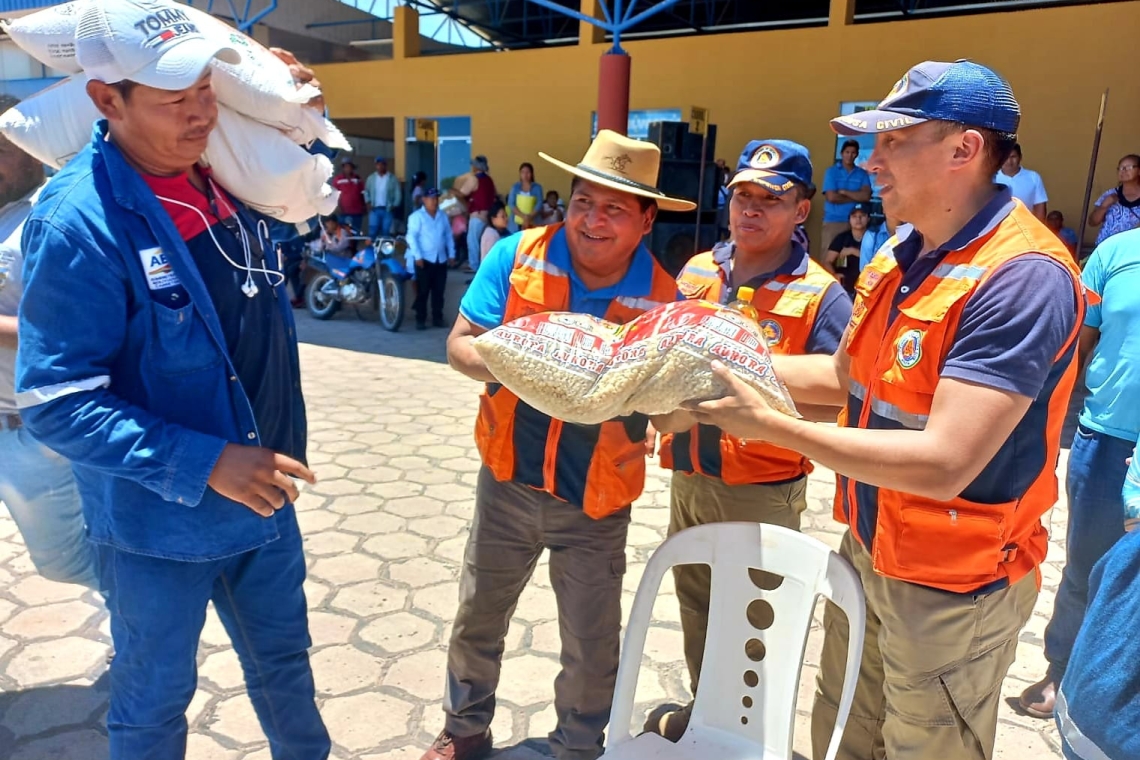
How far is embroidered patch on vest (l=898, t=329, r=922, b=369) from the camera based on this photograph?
1.48 metres

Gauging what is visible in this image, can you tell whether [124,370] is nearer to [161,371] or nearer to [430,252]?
[161,371]

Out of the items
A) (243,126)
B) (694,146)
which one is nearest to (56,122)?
(243,126)

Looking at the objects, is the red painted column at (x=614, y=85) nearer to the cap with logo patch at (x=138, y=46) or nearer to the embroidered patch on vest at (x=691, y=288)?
the embroidered patch on vest at (x=691, y=288)

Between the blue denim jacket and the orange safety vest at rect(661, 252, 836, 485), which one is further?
the orange safety vest at rect(661, 252, 836, 485)

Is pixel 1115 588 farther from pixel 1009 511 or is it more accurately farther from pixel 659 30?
pixel 659 30

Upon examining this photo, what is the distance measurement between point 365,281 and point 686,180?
187 inches

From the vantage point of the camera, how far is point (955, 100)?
56.3 inches

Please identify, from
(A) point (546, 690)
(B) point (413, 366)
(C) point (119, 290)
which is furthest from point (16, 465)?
(B) point (413, 366)

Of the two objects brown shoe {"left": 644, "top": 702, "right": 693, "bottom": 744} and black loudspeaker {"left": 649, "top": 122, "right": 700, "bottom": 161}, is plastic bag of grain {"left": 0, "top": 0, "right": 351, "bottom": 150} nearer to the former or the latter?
brown shoe {"left": 644, "top": 702, "right": 693, "bottom": 744}

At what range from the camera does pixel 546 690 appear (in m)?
2.74

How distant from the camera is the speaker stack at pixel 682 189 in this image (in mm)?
8211

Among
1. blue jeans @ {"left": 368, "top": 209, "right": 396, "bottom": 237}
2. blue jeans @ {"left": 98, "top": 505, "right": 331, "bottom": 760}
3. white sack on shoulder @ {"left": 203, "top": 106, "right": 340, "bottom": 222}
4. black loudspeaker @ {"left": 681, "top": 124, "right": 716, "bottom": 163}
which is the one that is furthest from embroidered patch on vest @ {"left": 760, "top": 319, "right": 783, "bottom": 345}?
blue jeans @ {"left": 368, "top": 209, "right": 396, "bottom": 237}

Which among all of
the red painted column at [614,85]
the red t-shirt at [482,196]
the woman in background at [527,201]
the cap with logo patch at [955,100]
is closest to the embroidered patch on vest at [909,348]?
the cap with logo patch at [955,100]

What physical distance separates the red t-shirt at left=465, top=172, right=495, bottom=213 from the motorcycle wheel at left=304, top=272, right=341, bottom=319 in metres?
2.83
